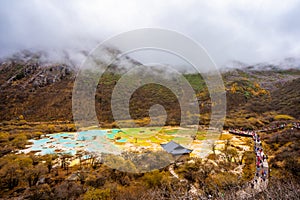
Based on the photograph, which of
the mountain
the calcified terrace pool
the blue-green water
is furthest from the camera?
the mountain

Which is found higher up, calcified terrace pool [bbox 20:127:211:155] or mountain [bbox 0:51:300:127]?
mountain [bbox 0:51:300:127]

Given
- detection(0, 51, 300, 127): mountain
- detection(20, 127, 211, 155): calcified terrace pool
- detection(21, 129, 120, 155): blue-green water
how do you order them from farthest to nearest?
detection(0, 51, 300, 127): mountain, detection(20, 127, 211, 155): calcified terrace pool, detection(21, 129, 120, 155): blue-green water

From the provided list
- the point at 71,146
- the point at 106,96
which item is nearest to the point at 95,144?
the point at 71,146

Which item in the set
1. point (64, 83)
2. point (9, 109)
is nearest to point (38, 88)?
point (64, 83)

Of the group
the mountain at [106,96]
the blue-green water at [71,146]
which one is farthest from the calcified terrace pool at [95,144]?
the mountain at [106,96]

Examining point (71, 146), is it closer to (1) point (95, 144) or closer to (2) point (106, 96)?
(1) point (95, 144)

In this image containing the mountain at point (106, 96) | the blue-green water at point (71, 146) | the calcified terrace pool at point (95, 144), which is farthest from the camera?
the mountain at point (106, 96)

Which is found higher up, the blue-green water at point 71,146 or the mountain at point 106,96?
the mountain at point 106,96

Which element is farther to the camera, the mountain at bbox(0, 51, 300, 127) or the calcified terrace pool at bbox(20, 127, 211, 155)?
the mountain at bbox(0, 51, 300, 127)

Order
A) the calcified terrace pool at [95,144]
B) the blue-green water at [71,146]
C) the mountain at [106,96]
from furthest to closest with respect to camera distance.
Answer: the mountain at [106,96] → the calcified terrace pool at [95,144] → the blue-green water at [71,146]

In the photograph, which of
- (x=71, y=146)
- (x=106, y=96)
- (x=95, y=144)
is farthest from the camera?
(x=106, y=96)

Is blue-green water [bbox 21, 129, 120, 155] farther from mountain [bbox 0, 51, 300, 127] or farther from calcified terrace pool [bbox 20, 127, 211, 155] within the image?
mountain [bbox 0, 51, 300, 127]

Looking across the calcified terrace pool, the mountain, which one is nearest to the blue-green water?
the calcified terrace pool

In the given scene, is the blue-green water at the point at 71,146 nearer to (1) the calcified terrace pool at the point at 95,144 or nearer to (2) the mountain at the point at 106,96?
(1) the calcified terrace pool at the point at 95,144
